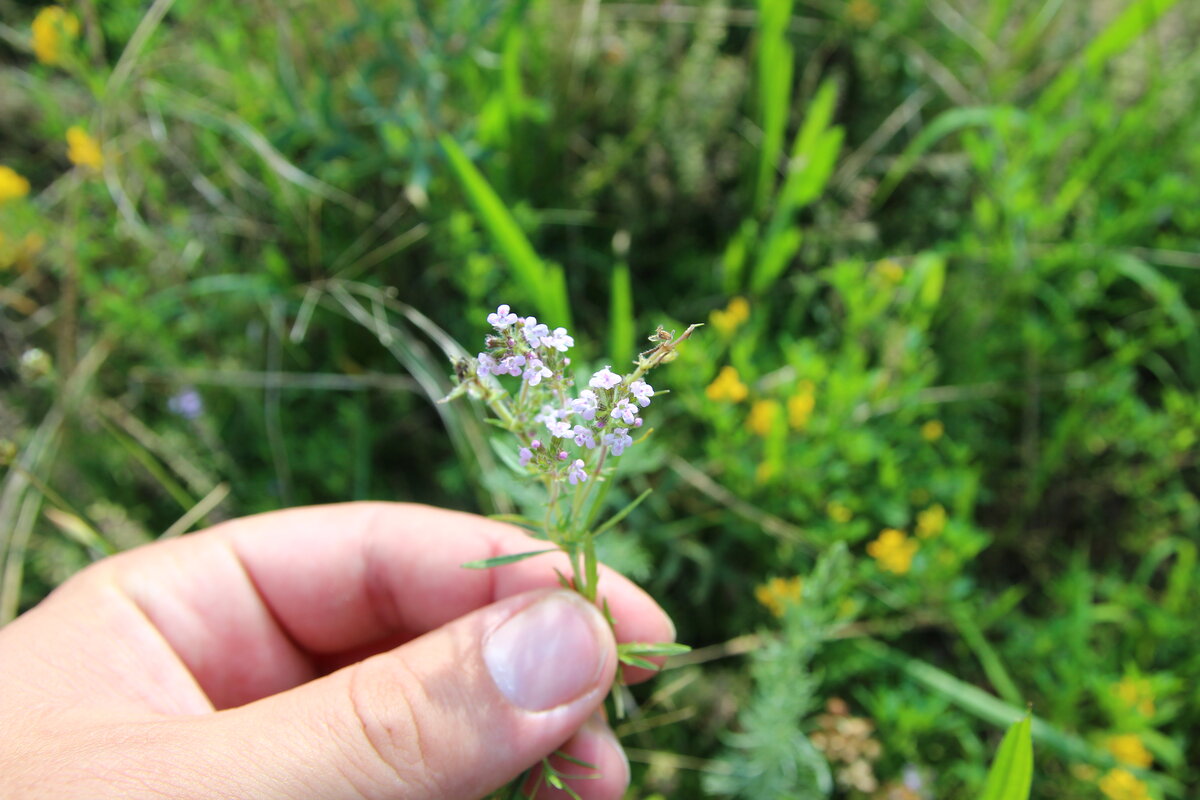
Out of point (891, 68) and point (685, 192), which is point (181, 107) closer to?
point (685, 192)

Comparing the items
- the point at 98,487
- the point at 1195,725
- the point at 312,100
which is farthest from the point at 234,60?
the point at 1195,725

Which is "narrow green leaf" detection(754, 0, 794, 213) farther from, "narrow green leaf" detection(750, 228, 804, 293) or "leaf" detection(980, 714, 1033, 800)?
"leaf" detection(980, 714, 1033, 800)

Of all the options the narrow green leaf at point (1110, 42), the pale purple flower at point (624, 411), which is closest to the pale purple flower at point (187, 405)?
the pale purple flower at point (624, 411)

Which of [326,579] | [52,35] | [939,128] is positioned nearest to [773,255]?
[939,128]

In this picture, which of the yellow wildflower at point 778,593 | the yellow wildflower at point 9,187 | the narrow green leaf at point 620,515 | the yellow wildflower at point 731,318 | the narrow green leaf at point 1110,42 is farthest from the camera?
the yellow wildflower at point 9,187

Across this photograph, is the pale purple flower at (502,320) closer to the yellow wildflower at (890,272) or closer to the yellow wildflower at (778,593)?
the yellow wildflower at (778,593)

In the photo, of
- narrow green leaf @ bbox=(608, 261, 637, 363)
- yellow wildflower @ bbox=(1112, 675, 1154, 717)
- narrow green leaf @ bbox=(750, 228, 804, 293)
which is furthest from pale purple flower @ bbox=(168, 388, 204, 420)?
yellow wildflower @ bbox=(1112, 675, 1154, 717)
